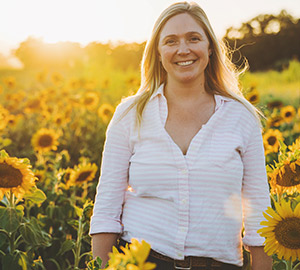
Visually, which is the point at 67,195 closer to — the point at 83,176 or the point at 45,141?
Answer: the point at 83,176

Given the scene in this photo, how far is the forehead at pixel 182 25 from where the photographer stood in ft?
6.66

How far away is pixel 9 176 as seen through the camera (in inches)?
81.0

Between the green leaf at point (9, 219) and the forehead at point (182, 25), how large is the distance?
3.82 feet

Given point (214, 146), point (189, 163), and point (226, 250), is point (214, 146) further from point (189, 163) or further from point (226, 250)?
point (226, 250)

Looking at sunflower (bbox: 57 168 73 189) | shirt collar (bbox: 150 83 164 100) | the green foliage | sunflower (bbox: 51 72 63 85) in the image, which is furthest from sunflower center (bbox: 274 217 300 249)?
the green foliage

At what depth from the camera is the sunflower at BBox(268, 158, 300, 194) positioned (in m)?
1.83

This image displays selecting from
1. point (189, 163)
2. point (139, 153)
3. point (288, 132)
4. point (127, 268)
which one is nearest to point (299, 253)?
point (189, 163)

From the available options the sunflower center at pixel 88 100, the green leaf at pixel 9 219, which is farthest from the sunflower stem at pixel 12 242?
the sunflower center at pixel 88 100

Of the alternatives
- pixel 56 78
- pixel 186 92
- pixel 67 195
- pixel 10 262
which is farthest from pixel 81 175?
pixel 56 78

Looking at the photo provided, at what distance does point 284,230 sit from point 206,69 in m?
1.04

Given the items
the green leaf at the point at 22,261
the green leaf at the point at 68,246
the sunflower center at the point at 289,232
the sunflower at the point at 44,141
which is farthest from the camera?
the sunflower at the point at 44,141

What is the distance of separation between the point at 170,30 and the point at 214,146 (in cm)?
59

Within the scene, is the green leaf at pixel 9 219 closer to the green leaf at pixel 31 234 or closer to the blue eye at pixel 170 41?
the green leaf at pixel 31 234

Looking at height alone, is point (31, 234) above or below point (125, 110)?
below
